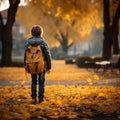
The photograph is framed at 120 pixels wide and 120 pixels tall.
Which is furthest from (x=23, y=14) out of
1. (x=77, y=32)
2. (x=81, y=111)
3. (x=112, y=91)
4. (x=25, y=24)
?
(x=81, y=111)

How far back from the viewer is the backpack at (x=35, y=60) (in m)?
9.86

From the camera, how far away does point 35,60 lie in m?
9.86

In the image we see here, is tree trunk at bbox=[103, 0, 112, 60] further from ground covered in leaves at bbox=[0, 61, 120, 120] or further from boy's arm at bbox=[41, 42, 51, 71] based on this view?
boy's arm at bbox=[41, 42, 51, 71]

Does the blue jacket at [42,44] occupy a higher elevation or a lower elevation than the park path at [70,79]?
higher

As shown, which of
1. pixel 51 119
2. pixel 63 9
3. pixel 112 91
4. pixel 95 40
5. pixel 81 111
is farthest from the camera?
pixel 95 40

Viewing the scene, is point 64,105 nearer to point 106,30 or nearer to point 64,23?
point 106,30

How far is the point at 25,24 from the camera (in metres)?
56.2

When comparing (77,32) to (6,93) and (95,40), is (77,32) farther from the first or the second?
(6,93)

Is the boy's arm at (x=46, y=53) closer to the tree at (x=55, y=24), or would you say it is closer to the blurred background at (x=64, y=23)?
the blurred background at (x=64, y=23)

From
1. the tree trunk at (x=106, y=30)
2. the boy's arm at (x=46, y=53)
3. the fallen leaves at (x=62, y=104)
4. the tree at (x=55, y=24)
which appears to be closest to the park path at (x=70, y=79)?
the fallen leaves at (x=62, y=104)

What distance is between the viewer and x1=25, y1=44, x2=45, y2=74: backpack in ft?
32.3

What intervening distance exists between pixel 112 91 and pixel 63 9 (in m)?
22.0

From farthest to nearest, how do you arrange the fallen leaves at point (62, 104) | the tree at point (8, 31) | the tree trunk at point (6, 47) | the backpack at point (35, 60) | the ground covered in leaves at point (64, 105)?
the tree trunk at point (6, 47) → the tree at point (8, 31) → the backpack at point (35, 60) → the fallen leaves at point (62, 104) → the ground covered in leaves at point (64, 105)

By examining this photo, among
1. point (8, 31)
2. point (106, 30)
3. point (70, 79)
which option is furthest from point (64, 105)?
point (106, 30)
